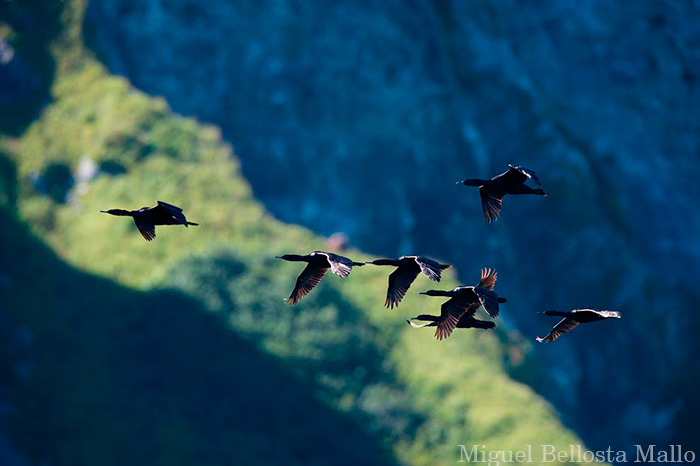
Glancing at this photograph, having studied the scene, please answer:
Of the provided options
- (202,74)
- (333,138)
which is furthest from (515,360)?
(202,74)

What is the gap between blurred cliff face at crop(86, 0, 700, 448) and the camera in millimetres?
56781

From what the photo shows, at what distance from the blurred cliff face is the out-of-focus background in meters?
0.13

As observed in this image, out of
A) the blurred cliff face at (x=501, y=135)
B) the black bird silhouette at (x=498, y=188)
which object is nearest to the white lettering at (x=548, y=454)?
the blurred cliff face at (x=501, y=135)

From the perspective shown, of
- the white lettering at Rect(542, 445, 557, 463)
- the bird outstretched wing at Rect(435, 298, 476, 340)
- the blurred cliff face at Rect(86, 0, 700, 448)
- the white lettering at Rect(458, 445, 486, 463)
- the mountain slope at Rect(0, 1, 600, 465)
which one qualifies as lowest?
the bird outstretched wing at Rect(435, 298, 476, 340)

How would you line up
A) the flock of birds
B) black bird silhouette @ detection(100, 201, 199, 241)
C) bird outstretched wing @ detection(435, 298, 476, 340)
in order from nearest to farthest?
the flock of birds → black bird silhouette @ detection(100, 201, 199, 241) → bird outstretched wing @ detection(435, 298, 476, 340)

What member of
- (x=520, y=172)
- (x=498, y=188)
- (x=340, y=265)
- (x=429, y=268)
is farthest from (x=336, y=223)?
(x=340, y=265)

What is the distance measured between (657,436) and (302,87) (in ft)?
88.9

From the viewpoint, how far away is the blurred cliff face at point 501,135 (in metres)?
56.8

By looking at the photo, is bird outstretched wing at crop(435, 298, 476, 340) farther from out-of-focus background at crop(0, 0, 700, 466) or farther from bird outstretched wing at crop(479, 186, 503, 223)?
out-of-focus background at crop(0, 0, 700, 466)

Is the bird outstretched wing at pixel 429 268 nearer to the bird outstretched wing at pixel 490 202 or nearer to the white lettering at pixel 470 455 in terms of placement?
the bird outstretched wing at pixel 490 202

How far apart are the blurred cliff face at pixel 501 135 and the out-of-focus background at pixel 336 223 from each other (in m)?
0.13

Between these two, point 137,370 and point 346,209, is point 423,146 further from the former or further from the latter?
point 137,370

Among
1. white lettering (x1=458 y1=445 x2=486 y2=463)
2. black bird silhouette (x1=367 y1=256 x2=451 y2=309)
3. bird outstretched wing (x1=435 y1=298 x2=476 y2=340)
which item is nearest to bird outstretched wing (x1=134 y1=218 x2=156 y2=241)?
black bird silhouette (x1=367 y1=256 x2=451 y2=309)

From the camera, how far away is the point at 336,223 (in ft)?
183
